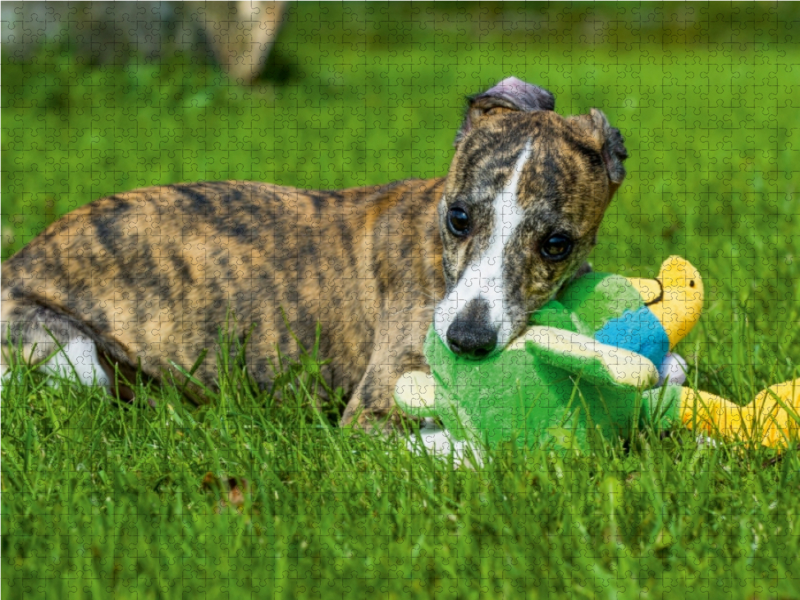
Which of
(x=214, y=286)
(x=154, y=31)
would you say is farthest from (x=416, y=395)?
(x=154, y=31)

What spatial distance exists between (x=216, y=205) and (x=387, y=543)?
1.90 metres

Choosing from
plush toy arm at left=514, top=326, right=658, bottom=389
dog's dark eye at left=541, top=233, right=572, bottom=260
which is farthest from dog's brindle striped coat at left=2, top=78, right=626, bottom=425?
→ plush toy arm at left=514, top=326, right=658, bottom=389

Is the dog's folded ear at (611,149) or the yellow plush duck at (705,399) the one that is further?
the dog's folded ear at (611,149)

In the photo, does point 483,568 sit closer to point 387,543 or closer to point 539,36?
point 387,543

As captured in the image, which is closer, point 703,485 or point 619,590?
A: point 619,590

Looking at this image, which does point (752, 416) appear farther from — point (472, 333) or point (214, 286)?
point (214, 286)

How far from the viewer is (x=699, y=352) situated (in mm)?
3955

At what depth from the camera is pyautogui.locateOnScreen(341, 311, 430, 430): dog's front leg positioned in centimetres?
339

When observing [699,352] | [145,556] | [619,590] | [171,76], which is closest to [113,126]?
[171,76]

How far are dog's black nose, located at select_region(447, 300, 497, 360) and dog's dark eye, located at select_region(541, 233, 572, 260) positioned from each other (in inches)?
13.5

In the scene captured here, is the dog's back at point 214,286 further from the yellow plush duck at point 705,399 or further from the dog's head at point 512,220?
the yellow plush duck at point 705,399

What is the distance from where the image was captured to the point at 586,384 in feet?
9.55

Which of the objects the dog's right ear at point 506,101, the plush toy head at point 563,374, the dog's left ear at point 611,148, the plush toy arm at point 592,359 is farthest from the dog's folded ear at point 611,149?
the plush toy arm at point 592,359

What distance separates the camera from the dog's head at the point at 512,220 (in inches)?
119
